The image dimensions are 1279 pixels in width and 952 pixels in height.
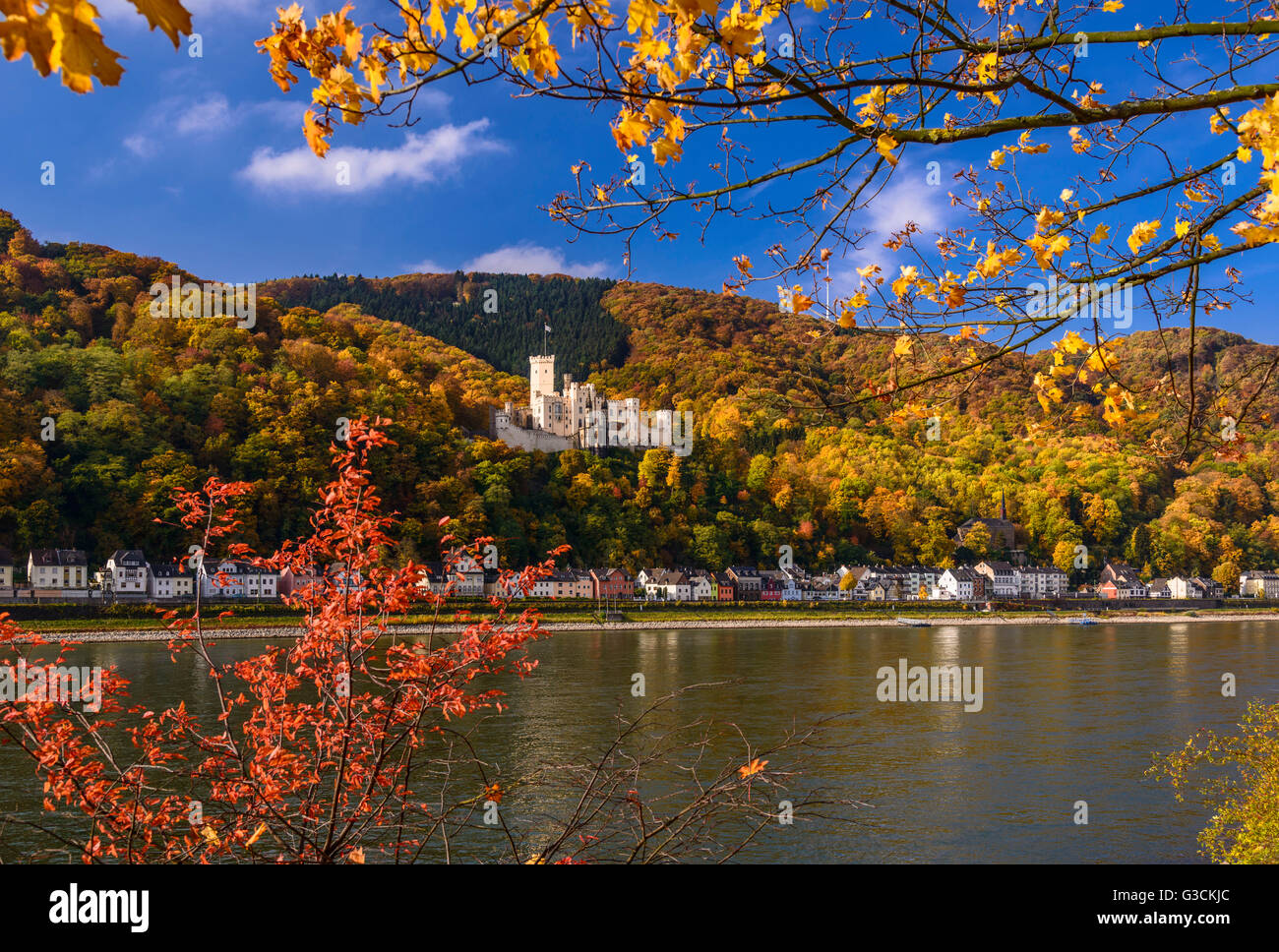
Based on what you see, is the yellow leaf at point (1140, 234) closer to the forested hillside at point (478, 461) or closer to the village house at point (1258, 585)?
the forested hillside at point (478, 461)

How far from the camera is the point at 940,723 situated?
18781mm

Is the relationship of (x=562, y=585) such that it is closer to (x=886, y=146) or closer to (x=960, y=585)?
(x=960, y=585)

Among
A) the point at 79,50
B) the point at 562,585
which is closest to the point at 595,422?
the point at 562,585

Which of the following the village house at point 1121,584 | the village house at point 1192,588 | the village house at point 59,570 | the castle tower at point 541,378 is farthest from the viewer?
the castle tower at point 541,378

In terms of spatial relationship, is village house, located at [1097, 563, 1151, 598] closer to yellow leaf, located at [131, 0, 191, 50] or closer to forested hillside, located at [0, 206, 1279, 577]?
forested hillside, located at [0, 206, 1279, 577]

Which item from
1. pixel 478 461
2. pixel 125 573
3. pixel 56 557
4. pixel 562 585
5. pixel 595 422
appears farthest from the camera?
pixel 595 422

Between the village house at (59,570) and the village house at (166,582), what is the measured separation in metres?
2.87

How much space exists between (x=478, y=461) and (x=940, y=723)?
41048 mm

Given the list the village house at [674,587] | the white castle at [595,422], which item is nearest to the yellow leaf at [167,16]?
the village house at [674,587]

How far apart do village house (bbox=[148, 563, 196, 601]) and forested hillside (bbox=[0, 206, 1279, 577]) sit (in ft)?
5.42

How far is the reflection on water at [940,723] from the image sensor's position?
36.3ft
